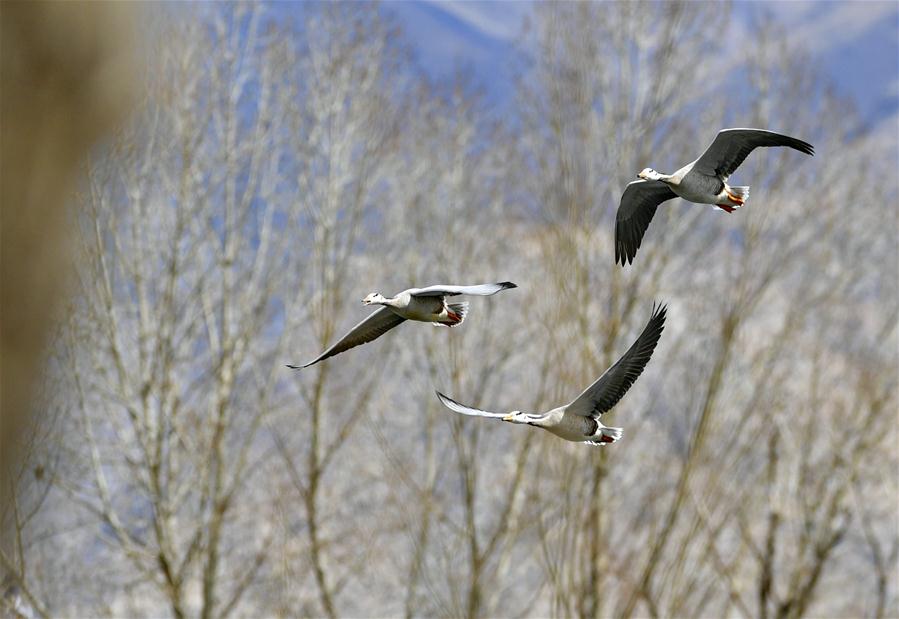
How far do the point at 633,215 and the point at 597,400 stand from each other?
665mm

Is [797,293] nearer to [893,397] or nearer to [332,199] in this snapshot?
[893,397]

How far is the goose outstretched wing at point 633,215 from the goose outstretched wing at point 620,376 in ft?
1.27

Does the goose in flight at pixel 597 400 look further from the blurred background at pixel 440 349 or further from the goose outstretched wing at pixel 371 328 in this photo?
the blurred background at pixel 440 349

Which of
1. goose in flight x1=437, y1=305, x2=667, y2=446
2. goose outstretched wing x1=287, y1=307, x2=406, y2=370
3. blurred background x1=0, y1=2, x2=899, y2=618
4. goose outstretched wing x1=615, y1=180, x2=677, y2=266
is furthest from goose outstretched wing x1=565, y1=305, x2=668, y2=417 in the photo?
blurred background x1=0, y1=2, x2=899, y2=618

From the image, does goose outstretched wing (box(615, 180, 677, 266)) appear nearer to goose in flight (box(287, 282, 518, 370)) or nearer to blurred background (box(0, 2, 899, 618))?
goose in flight (box(287, 282, 518, 370))

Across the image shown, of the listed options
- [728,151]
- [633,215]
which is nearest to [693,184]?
[728,151]

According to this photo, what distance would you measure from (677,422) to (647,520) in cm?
173

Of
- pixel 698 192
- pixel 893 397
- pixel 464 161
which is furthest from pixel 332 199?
pixel 698 192

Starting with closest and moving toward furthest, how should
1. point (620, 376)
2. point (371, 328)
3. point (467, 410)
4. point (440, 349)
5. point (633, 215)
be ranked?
1. point (467, 410)
2. point (620, 376)
3. point (371, 328)
4. point (633, 215)
5. point (440, 349)

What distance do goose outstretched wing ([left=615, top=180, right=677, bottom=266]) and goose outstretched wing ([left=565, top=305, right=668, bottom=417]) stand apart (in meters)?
0.39

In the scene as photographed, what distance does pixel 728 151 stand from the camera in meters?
2.58

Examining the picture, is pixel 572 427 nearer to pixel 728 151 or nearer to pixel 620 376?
pixel 620 376

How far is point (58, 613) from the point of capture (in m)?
12.5

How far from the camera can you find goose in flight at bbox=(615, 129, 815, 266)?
2.40m
